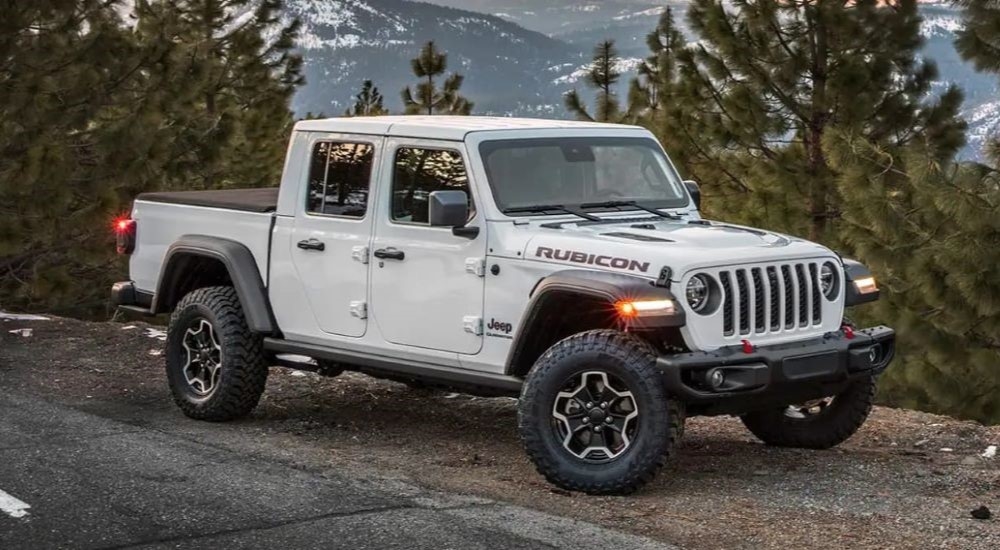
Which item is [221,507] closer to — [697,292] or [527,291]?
[527,291]

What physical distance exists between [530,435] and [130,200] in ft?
40.0

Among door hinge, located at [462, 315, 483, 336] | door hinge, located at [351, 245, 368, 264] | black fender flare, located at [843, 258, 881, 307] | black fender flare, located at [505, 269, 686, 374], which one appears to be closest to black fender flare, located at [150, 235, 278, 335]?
door hinge, located at [351, 245, 368, 264]

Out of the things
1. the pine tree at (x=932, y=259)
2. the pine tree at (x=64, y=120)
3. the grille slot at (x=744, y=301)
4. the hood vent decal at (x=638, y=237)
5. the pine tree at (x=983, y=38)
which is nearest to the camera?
the grille slot at (x=744, y=301)

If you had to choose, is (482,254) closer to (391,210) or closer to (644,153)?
(391,210)

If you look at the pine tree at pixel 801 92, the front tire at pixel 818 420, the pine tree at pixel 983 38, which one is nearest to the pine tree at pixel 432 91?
the pine tree at pixel 801 92

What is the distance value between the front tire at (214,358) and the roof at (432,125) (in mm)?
1345

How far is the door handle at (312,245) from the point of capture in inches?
357

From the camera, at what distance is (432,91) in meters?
33.2

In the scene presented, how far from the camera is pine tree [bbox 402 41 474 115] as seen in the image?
1271 inches

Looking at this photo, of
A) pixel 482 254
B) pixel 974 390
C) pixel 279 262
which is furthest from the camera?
pixel 974 390

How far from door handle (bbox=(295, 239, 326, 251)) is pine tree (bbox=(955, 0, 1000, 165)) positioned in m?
7.65

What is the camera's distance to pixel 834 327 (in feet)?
26.8

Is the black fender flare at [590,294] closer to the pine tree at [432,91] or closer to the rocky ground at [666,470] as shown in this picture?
the rocky ground at [666,470]

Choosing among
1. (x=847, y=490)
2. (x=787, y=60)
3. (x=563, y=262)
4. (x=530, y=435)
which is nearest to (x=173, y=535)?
(x=530, y=435)
